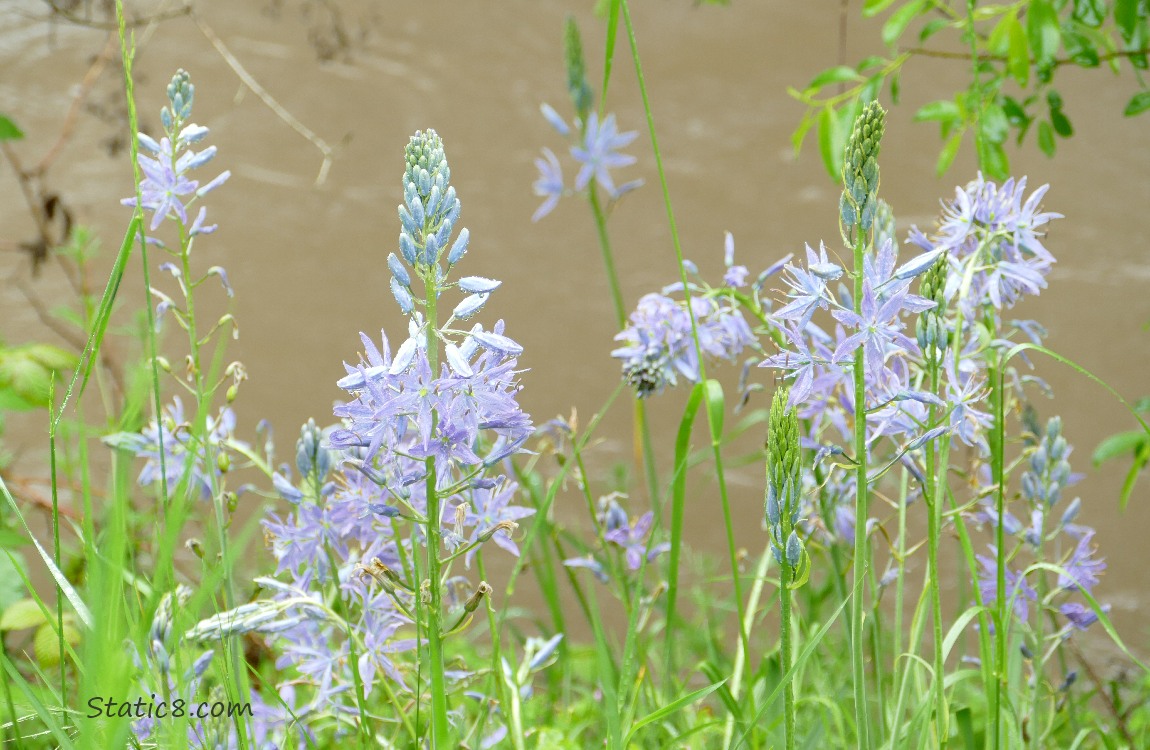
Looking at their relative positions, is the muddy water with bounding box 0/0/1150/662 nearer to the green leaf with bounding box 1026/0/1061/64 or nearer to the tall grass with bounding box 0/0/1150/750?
the tall grass with bounding box 0/0/1150/750

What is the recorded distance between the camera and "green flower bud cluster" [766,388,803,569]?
996 mm

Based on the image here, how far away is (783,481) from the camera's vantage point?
3.35ft

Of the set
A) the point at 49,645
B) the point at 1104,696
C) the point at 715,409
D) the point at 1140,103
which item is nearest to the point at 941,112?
the point at 1140,103

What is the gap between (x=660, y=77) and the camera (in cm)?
372

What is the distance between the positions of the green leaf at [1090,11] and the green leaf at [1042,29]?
0.42 feet

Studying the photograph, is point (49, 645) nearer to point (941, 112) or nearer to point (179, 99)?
point (179, 99)

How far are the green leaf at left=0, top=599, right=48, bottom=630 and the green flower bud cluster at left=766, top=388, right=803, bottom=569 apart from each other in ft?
4.58

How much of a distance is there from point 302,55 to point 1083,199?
252cm

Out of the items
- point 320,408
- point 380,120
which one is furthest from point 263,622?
point 380,120

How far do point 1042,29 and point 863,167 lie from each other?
1006 millimetres

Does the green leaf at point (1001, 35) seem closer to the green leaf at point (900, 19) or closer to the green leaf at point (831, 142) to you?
the green leaf at point (900, 19)

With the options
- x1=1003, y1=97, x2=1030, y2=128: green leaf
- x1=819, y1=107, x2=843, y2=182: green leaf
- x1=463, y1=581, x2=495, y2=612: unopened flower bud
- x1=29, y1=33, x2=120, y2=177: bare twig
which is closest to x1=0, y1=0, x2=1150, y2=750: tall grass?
x1=463, y1=581, x2=495, y2=612: unopened flower bud

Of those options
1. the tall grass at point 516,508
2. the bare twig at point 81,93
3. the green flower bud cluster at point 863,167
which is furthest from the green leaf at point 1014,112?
the bare twig at point 81,93

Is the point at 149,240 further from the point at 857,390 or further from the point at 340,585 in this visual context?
the point at 857,390
